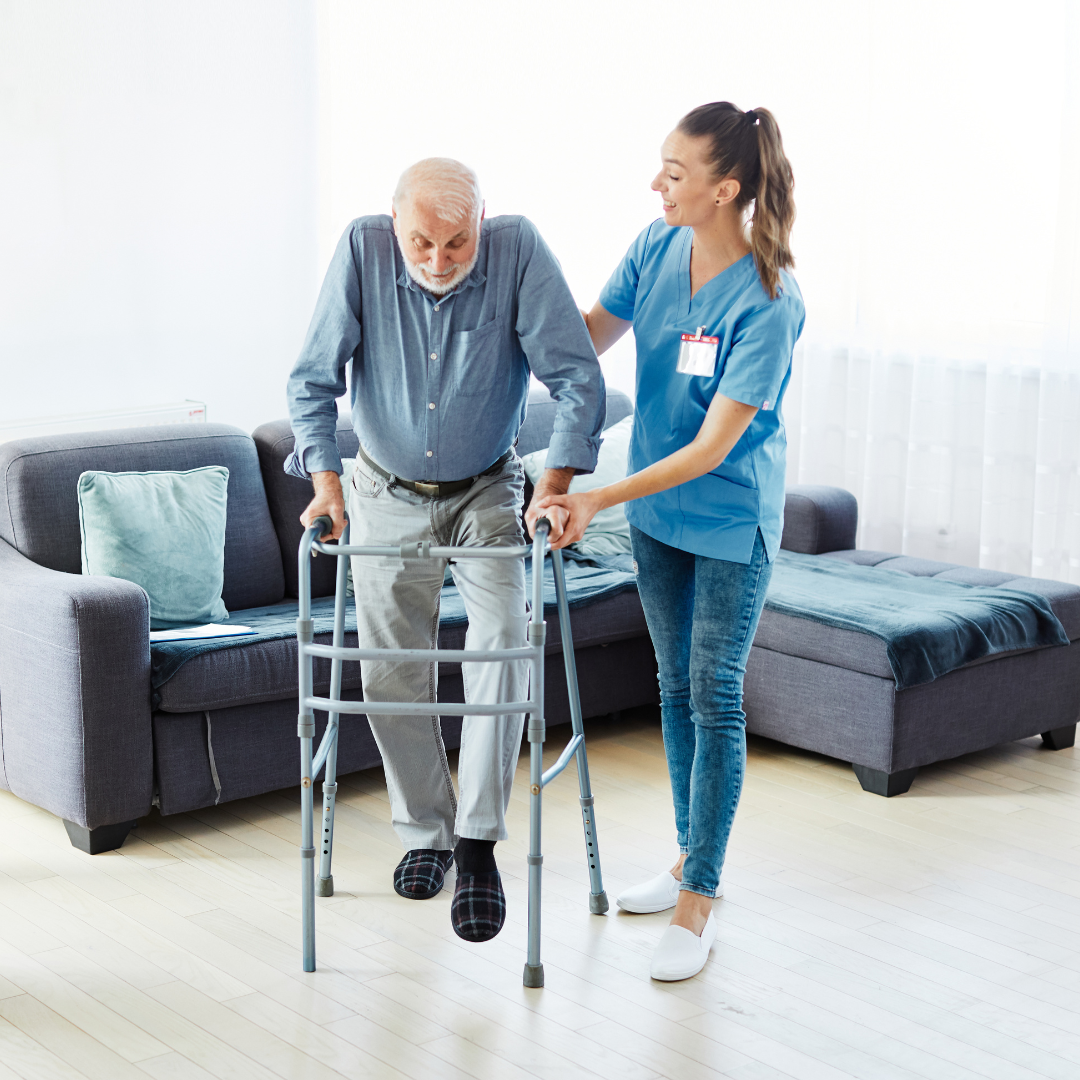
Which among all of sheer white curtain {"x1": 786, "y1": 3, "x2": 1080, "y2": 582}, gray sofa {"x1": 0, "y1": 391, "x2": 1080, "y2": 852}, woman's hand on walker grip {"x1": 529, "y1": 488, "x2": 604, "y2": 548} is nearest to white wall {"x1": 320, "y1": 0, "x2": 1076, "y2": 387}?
sheer white curtain {"x1": 786, "y1": 3, "x2": 1080, "y2": 582}

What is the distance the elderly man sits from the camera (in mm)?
2422

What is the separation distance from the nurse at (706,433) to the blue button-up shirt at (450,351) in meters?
0.14

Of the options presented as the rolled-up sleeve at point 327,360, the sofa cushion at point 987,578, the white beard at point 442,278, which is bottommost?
the sofa cushion at point 987,578

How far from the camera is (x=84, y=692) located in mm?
2883

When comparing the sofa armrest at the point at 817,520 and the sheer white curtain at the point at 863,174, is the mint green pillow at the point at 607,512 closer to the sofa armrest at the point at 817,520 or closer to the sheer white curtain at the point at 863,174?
the sofa armrest at the point at 817,520

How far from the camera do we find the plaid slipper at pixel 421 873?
8.94ft

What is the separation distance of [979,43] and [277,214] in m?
2.42

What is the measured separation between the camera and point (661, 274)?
2.46 metres

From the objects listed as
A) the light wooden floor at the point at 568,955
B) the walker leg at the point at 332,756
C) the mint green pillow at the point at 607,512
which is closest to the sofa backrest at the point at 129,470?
the light wooden floor at the point at 568,955

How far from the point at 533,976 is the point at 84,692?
1136mm

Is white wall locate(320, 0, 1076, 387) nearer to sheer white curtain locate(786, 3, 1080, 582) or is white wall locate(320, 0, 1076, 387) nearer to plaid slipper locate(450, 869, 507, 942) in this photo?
sheer white curtain locate(786, 3, 1080, 582)

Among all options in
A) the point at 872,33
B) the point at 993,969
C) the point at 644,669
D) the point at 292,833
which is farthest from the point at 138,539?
the point at 872,33

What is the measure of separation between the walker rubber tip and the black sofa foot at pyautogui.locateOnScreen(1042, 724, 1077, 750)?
1.94 meters

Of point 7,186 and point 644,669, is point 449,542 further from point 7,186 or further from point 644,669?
point 7,186
